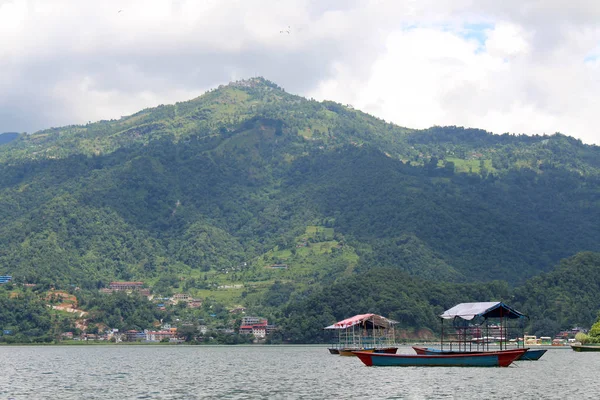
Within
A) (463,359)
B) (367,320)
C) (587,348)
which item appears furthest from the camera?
(587,348)

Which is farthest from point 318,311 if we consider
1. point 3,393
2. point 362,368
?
point 3,393

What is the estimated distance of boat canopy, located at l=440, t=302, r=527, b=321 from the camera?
291 ft

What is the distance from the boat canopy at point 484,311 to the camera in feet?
291

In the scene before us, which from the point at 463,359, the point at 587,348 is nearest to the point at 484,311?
the point at 463,359

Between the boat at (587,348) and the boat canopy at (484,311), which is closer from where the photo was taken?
the boat canopy at (484,311)

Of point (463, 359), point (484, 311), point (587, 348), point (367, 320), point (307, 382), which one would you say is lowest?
point (307, 382)

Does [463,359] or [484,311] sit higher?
[484,311]

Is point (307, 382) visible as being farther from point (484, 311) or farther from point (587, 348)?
point (587, 348)

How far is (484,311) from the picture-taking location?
88.5 metres

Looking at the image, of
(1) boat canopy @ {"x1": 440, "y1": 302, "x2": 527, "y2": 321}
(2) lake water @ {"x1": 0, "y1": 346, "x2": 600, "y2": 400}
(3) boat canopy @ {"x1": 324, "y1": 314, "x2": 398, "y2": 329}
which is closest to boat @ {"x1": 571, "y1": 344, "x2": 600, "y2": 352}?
(3) boat canopy @ {"x1": 324, "y1": 314, "x2": 398, "y2": 329}

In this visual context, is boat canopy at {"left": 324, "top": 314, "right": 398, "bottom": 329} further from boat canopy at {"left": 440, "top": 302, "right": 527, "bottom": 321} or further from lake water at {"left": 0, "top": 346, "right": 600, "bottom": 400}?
boat canopy at {"left": 440, "top": 302, "right": 527, "bottom": 321}

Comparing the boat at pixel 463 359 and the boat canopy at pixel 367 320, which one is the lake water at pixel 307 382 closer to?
the boat at pixel 463 359

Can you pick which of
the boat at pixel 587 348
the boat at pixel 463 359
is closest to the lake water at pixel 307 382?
the boat at pixel 463 359

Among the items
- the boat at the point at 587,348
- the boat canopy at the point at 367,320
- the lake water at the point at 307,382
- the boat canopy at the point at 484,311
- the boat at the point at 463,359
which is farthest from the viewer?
the boat at the point at 587,348
